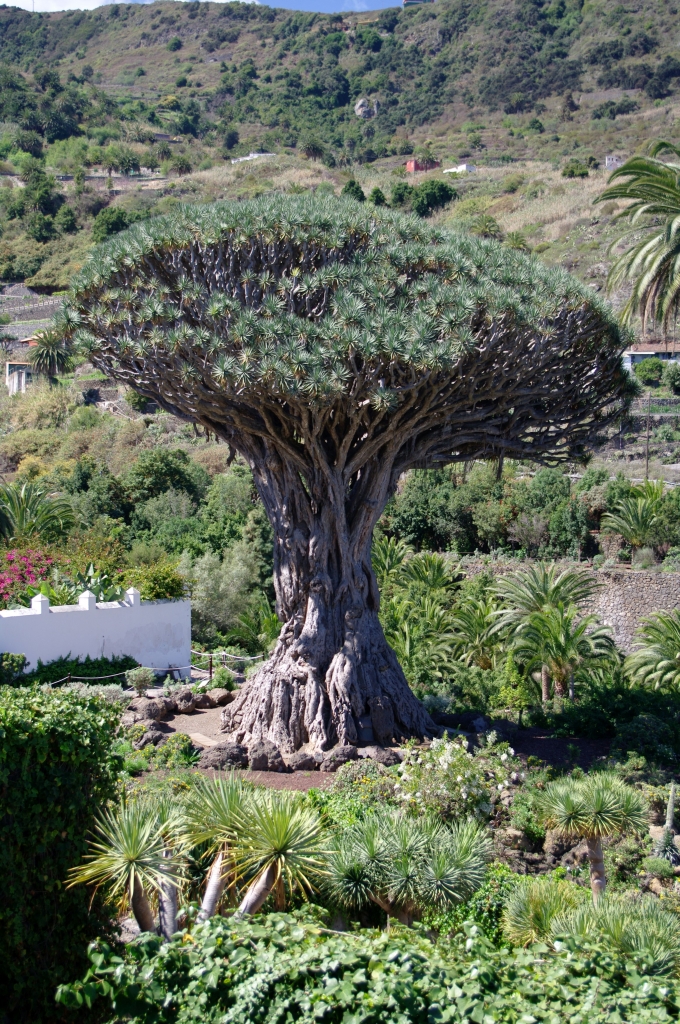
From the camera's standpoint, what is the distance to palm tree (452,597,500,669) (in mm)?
18656

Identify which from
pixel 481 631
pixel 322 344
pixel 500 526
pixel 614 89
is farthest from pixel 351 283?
pixel 614 89

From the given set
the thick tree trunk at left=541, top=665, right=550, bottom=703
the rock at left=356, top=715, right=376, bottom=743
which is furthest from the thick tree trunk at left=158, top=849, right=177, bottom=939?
the thick tree trunk at left=541, top=665, right=550, bottom=703

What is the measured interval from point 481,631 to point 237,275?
966cm

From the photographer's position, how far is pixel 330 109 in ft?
305

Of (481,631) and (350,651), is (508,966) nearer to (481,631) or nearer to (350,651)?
(350,651)

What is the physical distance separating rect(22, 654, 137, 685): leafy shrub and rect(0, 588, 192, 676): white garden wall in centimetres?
10

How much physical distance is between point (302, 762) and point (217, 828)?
5.14 m

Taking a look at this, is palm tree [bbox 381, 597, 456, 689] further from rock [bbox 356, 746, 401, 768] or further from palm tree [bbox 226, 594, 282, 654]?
rock [bbox 356, 746, 401, 768]

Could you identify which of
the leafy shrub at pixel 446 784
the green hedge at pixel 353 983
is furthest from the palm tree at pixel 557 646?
the green hedge at pixel 353 983

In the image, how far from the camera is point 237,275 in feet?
38.9

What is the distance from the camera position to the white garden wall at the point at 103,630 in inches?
587

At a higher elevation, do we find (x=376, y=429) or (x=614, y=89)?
(x=614, y=89)

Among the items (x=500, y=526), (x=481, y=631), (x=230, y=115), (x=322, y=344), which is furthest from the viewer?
(x=230, y=115)

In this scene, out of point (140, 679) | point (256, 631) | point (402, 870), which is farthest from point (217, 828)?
point (256, 631)
